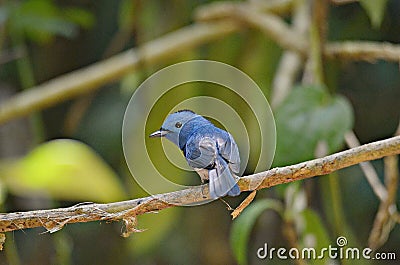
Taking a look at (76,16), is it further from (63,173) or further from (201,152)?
(201,152)

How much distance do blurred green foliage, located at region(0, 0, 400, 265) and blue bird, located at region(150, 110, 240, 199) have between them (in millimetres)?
356

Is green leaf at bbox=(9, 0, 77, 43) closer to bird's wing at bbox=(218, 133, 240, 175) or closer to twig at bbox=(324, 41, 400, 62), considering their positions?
twig at bbox=(324, 41, 400, 62)

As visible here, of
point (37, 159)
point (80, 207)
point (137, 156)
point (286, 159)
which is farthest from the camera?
point (137, 156)

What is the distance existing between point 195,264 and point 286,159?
0.46 m

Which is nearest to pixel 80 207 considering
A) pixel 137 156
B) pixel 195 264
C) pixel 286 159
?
pixel 286 159

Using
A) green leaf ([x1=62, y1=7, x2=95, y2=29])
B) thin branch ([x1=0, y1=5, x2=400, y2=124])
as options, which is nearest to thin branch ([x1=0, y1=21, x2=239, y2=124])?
thin branch ([x1=0, y1=5, x2=400, y2=124])

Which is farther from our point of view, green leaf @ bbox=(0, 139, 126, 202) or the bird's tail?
green leaf @ bbox=(0, 139, 126, 202)

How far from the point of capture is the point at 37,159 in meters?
0.75

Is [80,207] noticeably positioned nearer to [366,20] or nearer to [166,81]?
[166,81]

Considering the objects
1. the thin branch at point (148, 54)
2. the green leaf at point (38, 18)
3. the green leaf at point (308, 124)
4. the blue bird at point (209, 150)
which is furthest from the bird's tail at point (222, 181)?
the green leaf at point (38, 18)

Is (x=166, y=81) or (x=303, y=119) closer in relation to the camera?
(x=303, y=119)

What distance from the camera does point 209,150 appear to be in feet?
1.23

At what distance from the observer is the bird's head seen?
40 cm

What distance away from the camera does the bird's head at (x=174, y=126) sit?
40cm
